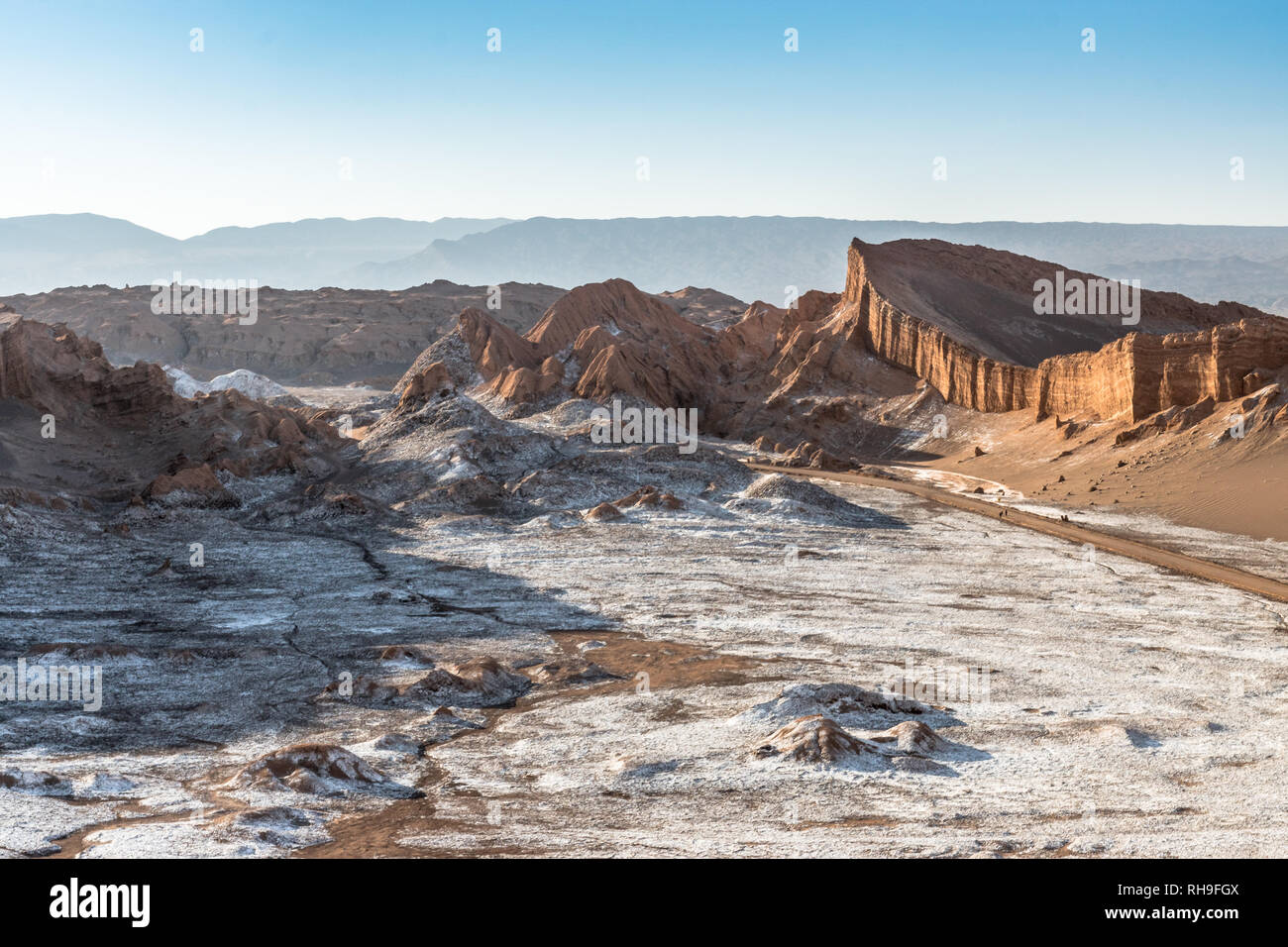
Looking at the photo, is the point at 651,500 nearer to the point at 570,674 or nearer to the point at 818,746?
the point at 570,674

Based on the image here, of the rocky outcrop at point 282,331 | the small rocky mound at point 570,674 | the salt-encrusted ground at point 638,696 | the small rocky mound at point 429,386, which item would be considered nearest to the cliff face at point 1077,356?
the salt-encrusted ground at point 638,696

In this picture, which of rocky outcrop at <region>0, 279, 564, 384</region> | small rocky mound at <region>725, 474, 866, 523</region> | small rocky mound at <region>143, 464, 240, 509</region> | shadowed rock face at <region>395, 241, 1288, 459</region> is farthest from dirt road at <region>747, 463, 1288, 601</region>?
rocky outcrop at <region>0, 279, 564, 384</region>

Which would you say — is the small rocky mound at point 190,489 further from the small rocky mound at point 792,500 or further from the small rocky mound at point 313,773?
the small rocky mound at point 313,773

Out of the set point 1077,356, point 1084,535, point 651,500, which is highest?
point 1077,356

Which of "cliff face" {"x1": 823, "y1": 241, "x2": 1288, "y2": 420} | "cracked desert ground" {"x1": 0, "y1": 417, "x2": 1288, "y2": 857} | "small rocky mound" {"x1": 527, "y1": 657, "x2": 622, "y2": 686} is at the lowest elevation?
"small rocky mound" {"x1": 527, "y1": 657, "x2": 622, "y2": 686}

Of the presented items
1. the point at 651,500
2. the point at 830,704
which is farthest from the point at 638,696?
the point at 651,500

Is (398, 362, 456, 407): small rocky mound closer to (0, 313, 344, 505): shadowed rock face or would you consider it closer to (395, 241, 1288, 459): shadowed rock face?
(395, 241, 1288, 459): shadowed rock face
